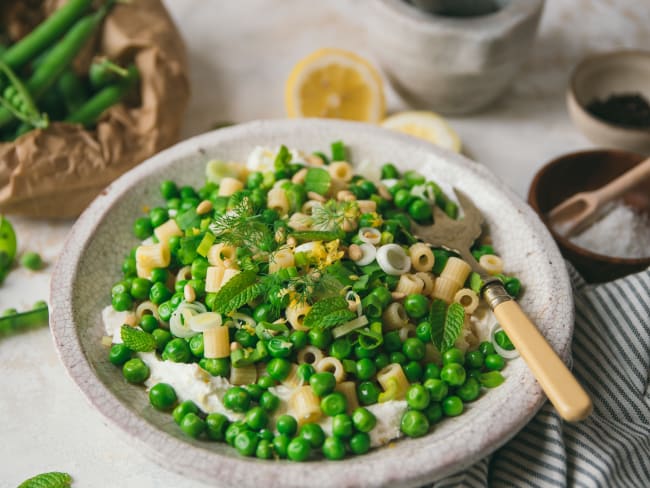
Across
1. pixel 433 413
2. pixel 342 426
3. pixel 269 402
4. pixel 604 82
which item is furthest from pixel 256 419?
pixel 604 82

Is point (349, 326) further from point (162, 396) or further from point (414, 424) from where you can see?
point (162, 396)

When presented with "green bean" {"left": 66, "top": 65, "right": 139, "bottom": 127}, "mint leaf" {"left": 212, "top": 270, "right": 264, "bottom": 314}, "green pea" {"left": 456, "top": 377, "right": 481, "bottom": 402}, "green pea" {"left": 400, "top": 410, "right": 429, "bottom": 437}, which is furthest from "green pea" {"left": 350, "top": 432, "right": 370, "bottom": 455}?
"green bean" {"left": 66, "top": 65, "right": 139, "bottom": 127}

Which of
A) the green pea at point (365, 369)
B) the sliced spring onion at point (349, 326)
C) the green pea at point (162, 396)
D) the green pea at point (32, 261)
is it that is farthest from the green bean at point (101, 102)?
the green pea at point (365, 369)

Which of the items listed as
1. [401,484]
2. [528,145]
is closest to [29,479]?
[401,484]

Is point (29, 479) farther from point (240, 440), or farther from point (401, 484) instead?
point (401, 484)

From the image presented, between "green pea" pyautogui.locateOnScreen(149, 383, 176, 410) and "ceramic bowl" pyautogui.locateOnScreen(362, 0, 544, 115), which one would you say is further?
"ceramic bowl" pyautogui.locateOnScreen(362, 0, 544, 115)

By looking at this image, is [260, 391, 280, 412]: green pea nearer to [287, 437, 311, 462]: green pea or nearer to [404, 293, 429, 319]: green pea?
[287, 437, 311, 462]: green pea

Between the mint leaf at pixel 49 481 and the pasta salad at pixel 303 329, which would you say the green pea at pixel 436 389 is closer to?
the pasta salad at pixel 303 329
